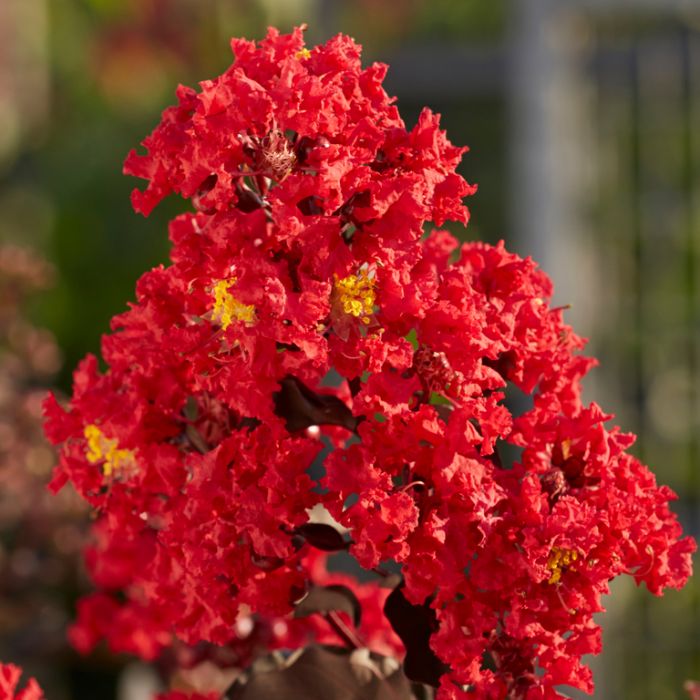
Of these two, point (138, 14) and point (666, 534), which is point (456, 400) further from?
point (138, 14)

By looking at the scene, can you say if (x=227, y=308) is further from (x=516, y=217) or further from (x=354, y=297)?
(x=516, y=217)

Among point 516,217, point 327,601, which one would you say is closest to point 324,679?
point 327,601

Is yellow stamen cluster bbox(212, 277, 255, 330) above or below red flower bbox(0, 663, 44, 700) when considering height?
above

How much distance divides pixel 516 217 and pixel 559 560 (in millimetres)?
2766

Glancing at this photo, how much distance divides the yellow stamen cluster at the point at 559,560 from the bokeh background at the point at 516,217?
0.93m

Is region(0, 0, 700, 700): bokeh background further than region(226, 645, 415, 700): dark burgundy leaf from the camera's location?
Yes

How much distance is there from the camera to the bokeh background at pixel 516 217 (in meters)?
1.59

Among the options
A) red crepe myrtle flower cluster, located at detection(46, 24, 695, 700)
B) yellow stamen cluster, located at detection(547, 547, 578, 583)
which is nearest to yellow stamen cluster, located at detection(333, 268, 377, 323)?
red crepe myrtle flower cluster, located at detection(46, 24, 695, 700)

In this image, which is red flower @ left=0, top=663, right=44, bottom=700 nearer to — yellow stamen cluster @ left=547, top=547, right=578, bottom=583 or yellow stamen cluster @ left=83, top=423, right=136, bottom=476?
yellow stamen cluster @ left=83, top=423, right=136, bottom=476

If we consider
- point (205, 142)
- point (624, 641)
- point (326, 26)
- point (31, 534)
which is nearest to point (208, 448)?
point (205, 142)

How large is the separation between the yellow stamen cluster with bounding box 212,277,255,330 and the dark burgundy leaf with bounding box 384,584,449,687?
172 mm

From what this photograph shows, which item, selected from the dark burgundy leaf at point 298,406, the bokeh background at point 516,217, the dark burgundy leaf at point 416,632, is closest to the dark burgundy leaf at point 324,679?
the dark burgundy leaf at point 416,632

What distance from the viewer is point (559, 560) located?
2.09 ft

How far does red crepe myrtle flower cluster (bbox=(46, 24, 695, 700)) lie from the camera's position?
62 cm
